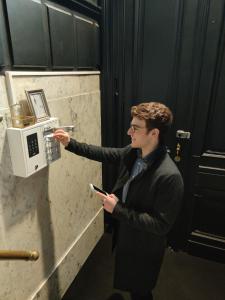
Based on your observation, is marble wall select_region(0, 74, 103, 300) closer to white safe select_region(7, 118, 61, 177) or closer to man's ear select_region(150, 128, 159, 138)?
white safe select_region(7, 118, 61, 177)

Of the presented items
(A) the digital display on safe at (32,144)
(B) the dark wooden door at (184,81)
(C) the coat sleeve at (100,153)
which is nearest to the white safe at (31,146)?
(A) the digital display on safe at (32,144)

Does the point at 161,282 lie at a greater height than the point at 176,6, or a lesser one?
lesser

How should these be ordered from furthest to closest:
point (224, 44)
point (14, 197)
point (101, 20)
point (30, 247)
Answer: point (101, 20) → point (224, 44) → point (30, 247) → point (14, 197)

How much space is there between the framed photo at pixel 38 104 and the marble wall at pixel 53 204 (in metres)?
0.03

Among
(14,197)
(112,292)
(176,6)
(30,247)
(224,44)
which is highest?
(176,6)

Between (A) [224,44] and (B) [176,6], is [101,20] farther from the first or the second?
(A) [224,44]

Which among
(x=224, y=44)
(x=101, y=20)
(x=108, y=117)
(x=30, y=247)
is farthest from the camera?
(x=108, y=117)

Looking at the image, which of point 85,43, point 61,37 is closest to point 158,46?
point 85,43

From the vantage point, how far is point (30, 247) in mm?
1232

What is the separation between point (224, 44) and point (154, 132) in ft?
2.92

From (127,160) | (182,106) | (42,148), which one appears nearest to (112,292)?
(127,160)

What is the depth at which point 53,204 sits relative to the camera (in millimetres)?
1389

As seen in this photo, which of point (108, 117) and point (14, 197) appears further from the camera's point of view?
point (108, 117)

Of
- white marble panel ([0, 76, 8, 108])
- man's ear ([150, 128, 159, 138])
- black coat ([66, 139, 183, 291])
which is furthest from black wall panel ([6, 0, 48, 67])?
man's ear ([150, 128, 159, 138])
